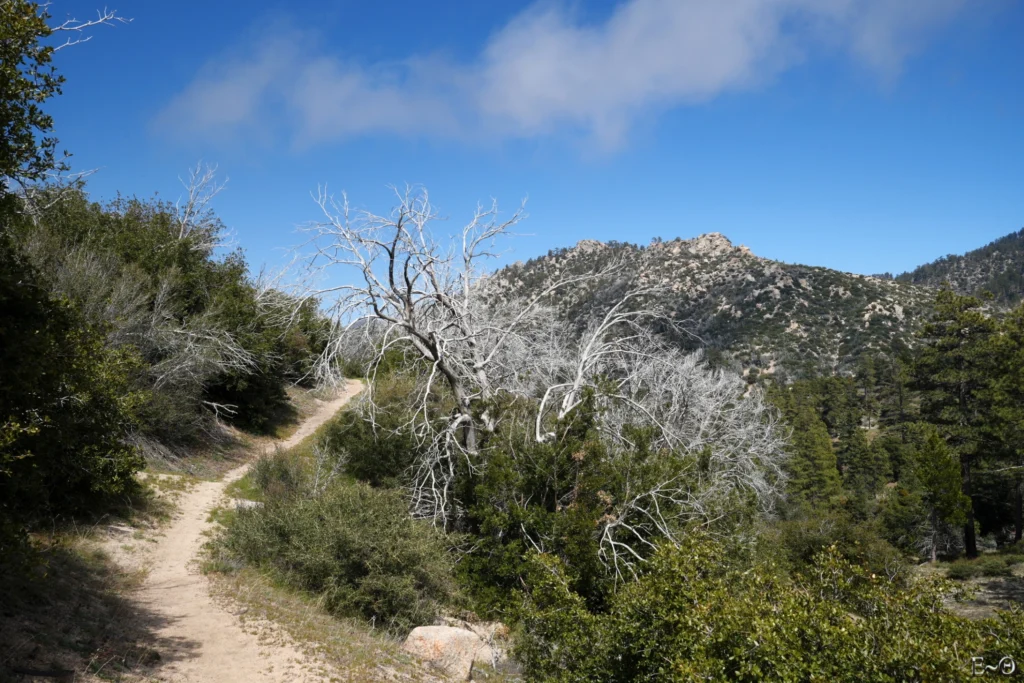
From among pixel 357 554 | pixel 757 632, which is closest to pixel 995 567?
pixel 357 554

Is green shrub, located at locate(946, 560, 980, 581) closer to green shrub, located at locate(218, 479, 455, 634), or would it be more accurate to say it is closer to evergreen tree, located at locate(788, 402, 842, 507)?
evergreen tree, located at locate(788, 402, 842, 507)

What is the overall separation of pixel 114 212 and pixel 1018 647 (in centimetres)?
2934

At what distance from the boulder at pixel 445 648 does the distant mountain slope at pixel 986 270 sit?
138 meters

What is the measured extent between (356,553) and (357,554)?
0.04 metres

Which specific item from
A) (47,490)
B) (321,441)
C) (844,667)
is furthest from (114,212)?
(844,667)

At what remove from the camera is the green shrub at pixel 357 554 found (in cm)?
1055

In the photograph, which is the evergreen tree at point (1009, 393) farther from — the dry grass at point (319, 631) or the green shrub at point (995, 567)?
the dry grass at point (319, 631)

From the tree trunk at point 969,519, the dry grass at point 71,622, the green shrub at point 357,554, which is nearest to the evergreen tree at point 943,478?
the tree trunk at point 969,519

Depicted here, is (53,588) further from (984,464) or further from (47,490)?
(984,464)

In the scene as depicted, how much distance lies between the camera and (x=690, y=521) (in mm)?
11570

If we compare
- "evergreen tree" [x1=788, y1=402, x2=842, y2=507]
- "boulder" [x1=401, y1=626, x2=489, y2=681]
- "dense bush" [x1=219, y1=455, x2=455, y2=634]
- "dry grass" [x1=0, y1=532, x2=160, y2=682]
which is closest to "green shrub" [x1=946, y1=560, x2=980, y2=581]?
"evergreen tree" [x1=788, y1=402, x2=842, y2=507]

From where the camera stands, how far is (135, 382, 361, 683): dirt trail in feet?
23.9

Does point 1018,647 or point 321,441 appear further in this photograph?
point 321,441

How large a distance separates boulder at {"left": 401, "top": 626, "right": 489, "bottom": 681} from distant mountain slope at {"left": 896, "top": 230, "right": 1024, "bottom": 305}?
13835 centimetres
